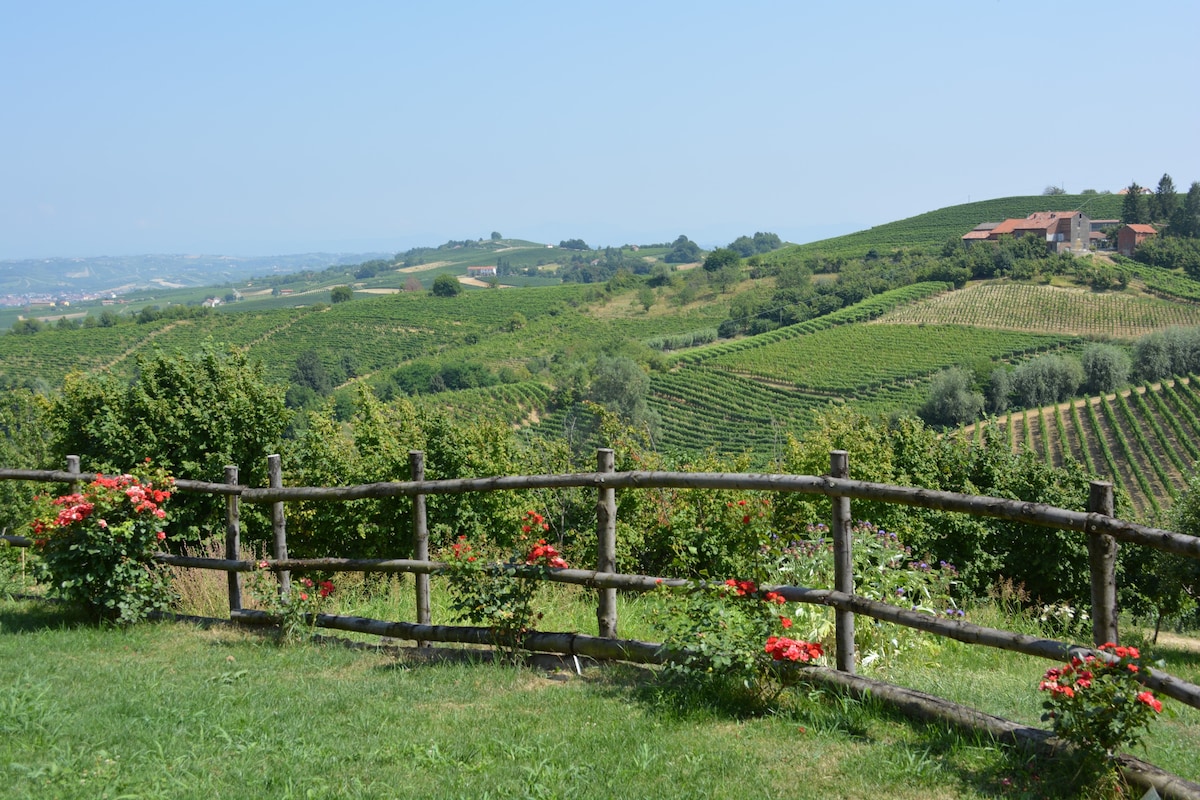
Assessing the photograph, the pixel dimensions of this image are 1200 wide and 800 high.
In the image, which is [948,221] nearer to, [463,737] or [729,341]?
[729,341]

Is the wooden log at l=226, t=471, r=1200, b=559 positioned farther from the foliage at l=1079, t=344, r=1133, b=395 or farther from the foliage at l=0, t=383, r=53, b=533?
the foliage at l=1079, t=344, r=1133, b=395

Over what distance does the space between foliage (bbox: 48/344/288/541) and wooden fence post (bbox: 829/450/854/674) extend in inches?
308

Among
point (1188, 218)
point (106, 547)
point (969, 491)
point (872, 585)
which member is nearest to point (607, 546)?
point (872, 585)

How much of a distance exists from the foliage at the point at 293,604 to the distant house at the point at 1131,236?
11389 cm

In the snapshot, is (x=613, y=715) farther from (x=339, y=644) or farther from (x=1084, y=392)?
(x=1084, y=392)

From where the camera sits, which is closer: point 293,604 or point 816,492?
point 816,492

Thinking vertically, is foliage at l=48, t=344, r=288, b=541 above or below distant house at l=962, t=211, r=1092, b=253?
below

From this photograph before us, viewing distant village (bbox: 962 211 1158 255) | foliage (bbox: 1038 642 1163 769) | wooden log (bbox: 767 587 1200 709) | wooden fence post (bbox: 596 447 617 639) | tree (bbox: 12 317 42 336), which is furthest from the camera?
distant village (bbox: 962 211 1158 255)

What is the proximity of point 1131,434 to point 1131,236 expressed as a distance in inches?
2666

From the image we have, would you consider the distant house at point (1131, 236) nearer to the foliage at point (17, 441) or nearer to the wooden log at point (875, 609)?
the foliage at point (17, 441)

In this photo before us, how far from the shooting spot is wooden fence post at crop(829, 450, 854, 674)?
13.7 feet

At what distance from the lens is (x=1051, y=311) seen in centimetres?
7894

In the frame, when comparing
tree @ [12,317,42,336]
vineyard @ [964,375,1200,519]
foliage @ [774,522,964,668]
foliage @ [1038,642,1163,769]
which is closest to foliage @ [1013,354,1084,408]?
vineyard @ [964,375,1200,519]

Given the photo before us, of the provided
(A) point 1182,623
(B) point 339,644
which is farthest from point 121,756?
(A) point 1182,623
